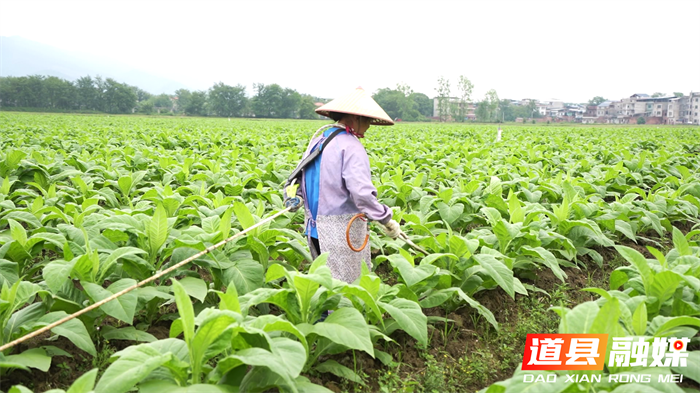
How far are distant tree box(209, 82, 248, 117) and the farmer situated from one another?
92.0 m

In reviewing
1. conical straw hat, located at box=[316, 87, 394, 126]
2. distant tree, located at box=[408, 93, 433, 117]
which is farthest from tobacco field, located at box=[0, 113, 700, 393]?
distant tree, located at box=[408, 93, 433, 117]

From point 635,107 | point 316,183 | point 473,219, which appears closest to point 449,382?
point 316,183

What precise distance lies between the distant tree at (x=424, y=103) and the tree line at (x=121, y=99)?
100ft

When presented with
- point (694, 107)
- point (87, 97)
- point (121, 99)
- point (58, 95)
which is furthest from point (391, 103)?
point (694, 107)

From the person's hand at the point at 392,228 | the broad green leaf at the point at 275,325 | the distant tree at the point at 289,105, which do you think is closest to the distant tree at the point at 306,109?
the distant tree at the point at 289,105

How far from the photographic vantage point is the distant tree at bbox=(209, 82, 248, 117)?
92625mm

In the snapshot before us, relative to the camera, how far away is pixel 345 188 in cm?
342

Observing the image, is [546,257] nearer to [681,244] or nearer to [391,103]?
[681,244]

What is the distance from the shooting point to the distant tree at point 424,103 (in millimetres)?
118762

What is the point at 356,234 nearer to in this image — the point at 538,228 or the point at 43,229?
the point at 538,228

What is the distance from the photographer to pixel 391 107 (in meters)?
99.4

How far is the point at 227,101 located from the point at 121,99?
61.8 feet

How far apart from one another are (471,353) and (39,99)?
96.1 meters

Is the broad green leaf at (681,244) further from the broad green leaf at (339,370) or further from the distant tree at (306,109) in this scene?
the distant tree at (306,109)
